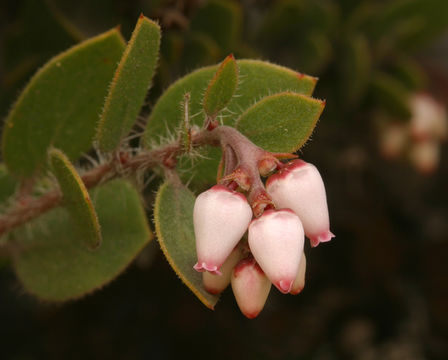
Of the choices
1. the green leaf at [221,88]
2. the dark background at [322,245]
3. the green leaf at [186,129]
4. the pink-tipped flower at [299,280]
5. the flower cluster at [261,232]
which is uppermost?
the green leaf at [221,88]

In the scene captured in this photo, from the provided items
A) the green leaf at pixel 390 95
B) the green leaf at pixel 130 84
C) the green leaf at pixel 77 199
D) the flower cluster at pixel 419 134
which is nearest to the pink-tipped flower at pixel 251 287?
the green leaf at pixel 77 199

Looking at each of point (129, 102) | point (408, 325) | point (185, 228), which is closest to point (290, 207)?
point (185, 228)

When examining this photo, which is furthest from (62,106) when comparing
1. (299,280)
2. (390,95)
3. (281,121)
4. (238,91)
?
(390,95)

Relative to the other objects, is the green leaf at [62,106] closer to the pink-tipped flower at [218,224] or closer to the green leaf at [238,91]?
the green leaf at [238,91]

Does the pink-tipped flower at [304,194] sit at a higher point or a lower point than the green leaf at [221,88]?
lower

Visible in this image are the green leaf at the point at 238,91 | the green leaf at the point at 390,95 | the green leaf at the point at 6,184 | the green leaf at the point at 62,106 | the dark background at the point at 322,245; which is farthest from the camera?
the green leaf at the point at 390,95

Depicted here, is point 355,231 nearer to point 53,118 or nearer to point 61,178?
point 53,118

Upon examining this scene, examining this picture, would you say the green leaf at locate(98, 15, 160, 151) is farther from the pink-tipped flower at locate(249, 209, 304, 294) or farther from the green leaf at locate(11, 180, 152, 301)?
the pink-tipped flower at locate(249, 209, 304, 294)

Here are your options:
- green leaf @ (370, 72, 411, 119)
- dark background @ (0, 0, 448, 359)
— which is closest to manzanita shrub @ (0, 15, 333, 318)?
dark background @ (0, 0, 448, 359)
